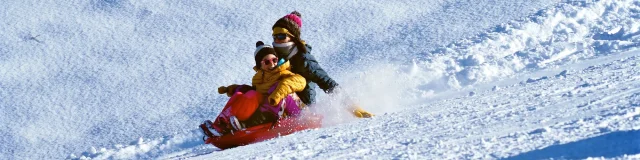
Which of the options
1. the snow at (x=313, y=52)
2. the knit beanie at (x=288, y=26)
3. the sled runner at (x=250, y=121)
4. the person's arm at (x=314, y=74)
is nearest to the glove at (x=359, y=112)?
the snow at (x=313, y=52)

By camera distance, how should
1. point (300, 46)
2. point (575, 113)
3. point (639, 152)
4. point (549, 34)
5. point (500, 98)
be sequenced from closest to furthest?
1. point (639, 152)
2. point (575, 113)
3. point (500, 98)
4. point (300, 46)
5. point (549, 34)

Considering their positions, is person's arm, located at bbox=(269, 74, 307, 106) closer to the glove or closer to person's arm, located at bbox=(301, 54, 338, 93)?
person's arm, located at bbox=(301, 54, 338, 93)

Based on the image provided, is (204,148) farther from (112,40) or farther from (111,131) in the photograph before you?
(112,40)

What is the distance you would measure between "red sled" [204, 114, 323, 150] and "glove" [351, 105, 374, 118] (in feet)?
0.82

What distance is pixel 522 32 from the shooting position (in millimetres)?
7469

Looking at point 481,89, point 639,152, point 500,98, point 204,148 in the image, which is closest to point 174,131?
point 204,148

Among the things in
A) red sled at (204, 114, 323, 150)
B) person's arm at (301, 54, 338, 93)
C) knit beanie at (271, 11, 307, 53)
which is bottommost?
red sled at (204, 114, 323, 150)

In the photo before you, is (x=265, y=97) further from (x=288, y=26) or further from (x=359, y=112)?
(x=359, y=112)

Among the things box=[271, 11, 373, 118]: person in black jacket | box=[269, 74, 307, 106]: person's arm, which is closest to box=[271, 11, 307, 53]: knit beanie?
box=[271, 11, 373, 118]: person in black jacket

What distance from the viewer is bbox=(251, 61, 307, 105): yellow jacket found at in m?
4.85

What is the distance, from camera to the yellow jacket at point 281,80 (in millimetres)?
4848

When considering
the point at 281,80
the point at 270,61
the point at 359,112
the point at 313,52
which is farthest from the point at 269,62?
the point at 313,52

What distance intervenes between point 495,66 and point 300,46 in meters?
1.97

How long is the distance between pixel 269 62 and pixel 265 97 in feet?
0.66
